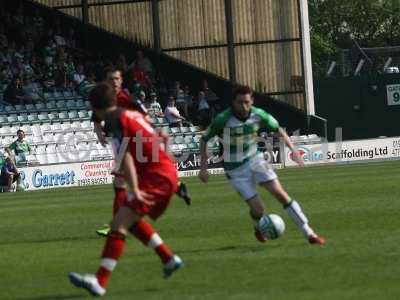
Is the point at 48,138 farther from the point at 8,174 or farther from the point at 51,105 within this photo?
the point at 8,174

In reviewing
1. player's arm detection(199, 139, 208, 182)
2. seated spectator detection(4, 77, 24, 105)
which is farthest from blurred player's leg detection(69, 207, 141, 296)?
seated spectator detection(4, 77, 24, 105)

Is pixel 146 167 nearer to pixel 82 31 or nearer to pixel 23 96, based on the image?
pixel 23 96

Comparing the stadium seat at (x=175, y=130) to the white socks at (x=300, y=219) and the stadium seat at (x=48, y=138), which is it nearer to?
the stadium seat at (x=48, y=138)

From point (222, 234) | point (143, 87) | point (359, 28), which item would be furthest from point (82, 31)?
point (359, 28)

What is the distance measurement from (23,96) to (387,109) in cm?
1485

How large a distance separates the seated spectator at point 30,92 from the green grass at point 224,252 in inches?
592

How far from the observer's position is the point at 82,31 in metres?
44.0

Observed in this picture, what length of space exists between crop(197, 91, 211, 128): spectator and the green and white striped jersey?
27.6 meters

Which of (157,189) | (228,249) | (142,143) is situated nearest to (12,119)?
(228,249)

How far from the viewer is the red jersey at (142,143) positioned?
1046cm

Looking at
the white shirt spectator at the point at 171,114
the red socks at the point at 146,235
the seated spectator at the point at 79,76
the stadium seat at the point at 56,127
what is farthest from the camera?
the seated spectator at the point at 79,76

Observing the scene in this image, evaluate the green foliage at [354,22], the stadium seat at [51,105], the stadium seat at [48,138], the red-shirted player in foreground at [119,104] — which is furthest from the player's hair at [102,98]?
the green foliage at [354,22]

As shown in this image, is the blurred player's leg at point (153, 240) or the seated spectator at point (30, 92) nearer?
the blurred player's leg at point (153, 240)

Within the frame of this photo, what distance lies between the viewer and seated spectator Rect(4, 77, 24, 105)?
125ft
